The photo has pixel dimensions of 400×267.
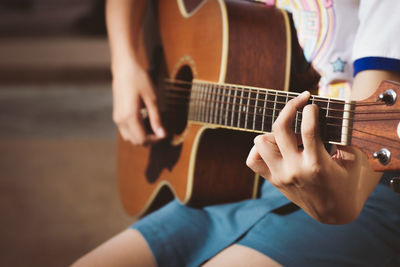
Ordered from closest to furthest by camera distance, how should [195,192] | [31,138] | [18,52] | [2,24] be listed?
[195,192]
[31,138]
[18,52]
[2,24]

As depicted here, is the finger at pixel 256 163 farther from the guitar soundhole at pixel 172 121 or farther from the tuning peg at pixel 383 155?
the guitar soundhole at pixel 172 121

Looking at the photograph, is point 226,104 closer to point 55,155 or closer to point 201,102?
point 201,102

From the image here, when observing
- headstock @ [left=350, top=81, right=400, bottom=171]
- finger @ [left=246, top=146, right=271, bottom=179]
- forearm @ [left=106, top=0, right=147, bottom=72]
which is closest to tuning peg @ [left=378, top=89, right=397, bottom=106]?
headstock @ [left=350, top=81, right=400, bottom=171]

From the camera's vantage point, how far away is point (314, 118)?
33 cm

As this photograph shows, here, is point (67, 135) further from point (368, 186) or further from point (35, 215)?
point (368, 186)

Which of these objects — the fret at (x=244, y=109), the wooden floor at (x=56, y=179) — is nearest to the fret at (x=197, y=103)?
the fret at (x=244, y=109)

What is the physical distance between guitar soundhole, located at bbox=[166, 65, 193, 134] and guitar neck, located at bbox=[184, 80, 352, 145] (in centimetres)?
8

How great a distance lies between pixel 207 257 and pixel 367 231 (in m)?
0.20

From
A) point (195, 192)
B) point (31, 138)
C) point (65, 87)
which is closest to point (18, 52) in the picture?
point (65, 87)

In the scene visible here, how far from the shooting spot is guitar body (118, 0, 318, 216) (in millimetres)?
400

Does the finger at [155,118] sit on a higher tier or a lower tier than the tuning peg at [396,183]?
higher

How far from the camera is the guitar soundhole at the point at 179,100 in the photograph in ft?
1.94

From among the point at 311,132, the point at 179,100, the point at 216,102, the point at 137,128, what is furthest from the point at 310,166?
the point at 137,128

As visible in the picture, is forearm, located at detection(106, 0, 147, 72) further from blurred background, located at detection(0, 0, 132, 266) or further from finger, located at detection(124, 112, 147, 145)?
blurred background, located at detection(0, 0, 132, 266)
